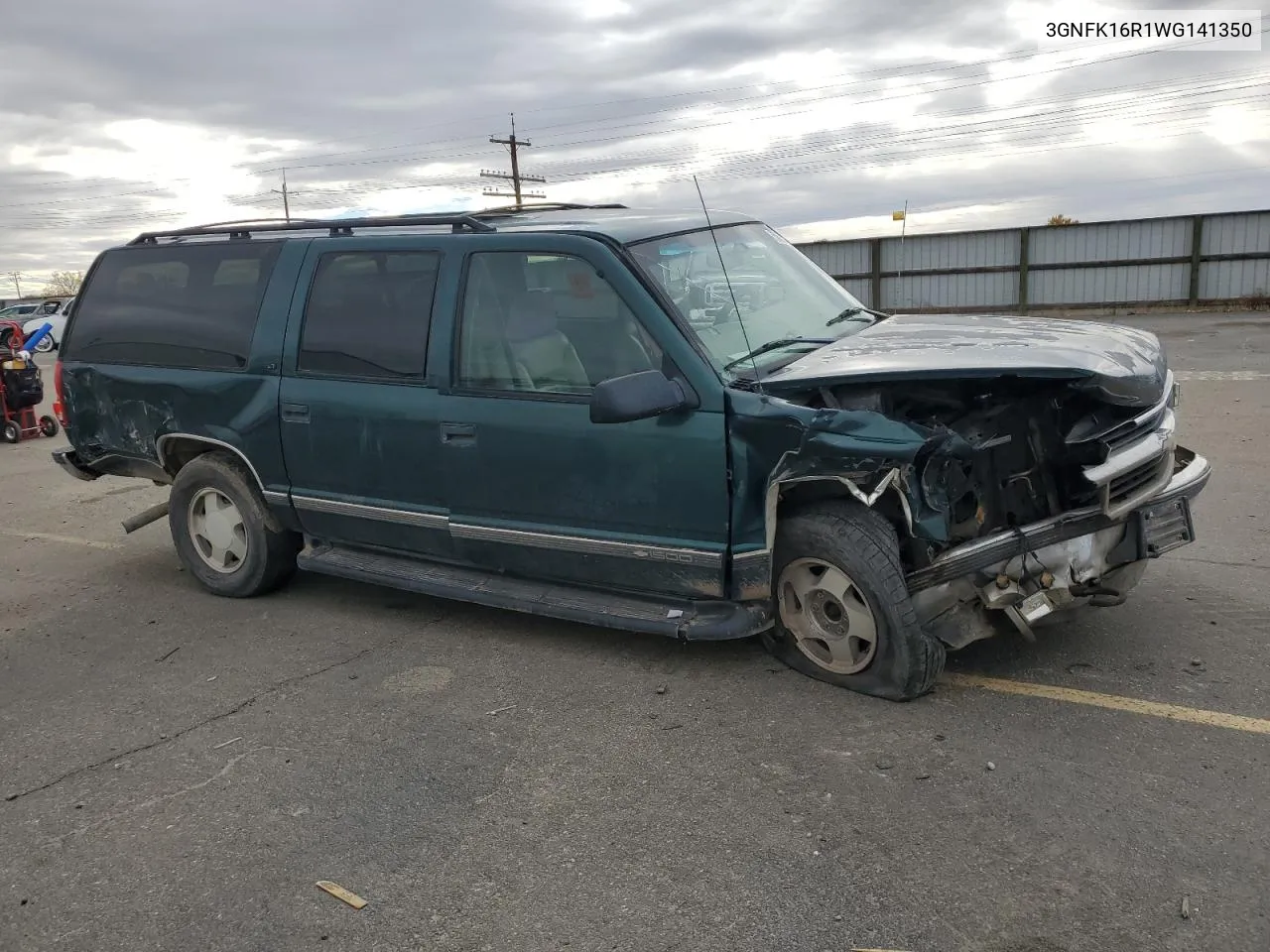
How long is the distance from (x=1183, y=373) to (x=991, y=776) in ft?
36.6

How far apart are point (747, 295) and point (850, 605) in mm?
1510

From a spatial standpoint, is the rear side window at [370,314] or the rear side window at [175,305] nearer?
the rear side window at [370,314]

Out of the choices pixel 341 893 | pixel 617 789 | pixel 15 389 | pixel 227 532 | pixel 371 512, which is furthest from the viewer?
pixel 15 389

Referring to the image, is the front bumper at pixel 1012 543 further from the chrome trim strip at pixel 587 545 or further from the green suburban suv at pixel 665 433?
the chrome trim strip at pixel 587 545

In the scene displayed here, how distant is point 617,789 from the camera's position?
3453 millimetres

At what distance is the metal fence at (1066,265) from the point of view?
76.6 ft

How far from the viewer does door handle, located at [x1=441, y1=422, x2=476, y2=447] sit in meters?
4.50

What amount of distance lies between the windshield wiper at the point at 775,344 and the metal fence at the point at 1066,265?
75.3 feet

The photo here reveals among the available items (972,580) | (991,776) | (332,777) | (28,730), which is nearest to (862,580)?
(972,580)

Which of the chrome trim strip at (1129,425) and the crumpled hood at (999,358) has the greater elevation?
the crumpled hood at (999,358)

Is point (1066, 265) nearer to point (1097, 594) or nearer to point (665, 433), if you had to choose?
point (1097, 594)

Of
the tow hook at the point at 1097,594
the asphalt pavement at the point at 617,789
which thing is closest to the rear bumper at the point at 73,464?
the asphalt pavement at the point at 617,789

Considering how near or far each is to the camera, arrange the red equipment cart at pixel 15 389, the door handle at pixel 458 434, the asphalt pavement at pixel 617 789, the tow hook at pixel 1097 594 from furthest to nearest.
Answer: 1. the red equipment cart at pixel 15 389
2. the door handle at pixel 458 434
3. the tow hook at pixel 1097 594
4. the asphalt pavement at pixel 617 789

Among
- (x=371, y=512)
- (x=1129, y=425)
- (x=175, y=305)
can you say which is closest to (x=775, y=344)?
(x=1129, y=425)
